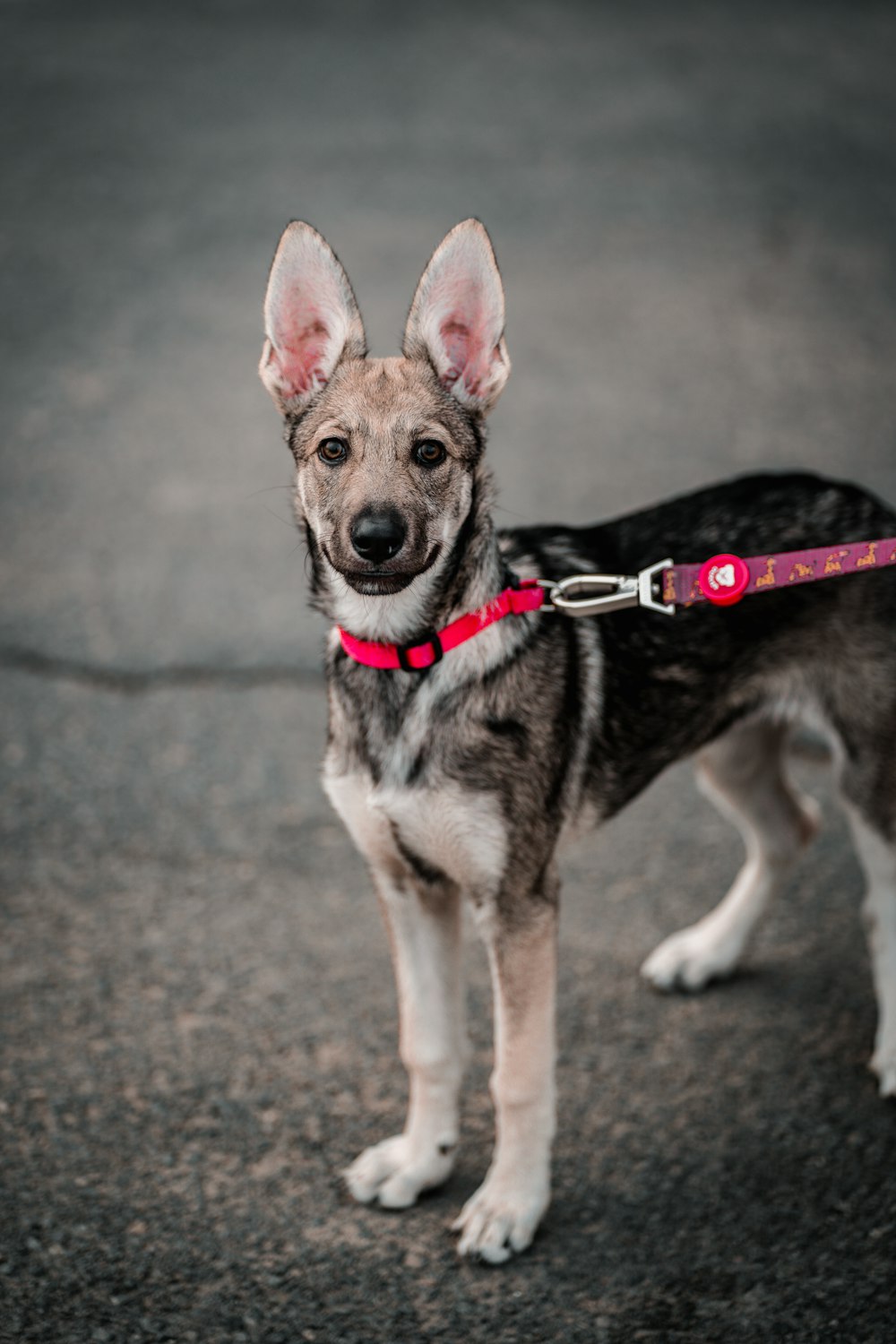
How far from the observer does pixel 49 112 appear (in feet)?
36.8

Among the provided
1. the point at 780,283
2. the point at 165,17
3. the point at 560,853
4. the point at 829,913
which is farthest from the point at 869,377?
the point at 165,17

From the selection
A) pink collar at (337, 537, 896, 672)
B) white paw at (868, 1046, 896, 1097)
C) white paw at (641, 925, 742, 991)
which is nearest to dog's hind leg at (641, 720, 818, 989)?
white paw at (641, 925, 742, 991)

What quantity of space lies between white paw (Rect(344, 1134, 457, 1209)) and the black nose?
171 centimetres

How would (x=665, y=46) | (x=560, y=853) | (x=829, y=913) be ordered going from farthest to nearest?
(x=665, y=46)
(x=829, y=913)
(x=560, y=853)

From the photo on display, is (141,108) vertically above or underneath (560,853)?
above

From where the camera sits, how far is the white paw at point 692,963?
4230mm

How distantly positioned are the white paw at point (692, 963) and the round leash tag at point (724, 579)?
60.6 inches

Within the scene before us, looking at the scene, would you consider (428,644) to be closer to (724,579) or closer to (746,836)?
(724,579)

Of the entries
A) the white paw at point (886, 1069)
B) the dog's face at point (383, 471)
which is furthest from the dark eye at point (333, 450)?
the white paw at point (886, 1069)

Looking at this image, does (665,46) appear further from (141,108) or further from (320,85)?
(141,108)

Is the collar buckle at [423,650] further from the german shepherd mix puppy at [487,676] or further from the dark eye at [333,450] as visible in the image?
the dark eye at [333,450]

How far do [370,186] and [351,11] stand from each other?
14.3 ft

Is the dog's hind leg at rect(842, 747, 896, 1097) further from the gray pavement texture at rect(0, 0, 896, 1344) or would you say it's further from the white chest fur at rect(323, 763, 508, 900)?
the white chest fur at rect(323, 763, 508, 900)

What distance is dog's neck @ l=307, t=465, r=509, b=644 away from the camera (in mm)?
3086
